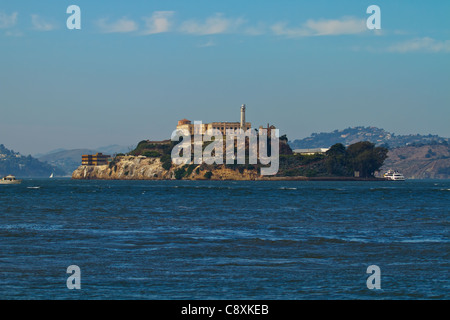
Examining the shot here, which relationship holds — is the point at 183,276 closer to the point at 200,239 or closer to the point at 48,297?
the point at 48,297

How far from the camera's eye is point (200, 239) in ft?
127

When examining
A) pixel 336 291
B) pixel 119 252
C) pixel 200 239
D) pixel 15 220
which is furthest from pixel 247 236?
pixel 15 220

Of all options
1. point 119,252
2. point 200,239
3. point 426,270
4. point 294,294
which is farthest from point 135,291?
point 200,239

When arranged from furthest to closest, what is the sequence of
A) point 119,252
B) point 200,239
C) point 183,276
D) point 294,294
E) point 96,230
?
point 96,230 → point 200,239 → point 119,252 → point 183,276 → point 294,294

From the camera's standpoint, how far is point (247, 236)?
133ft

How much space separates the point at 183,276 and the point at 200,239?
12.9 m

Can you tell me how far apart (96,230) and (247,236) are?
11008mm

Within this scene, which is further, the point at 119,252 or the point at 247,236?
the point at 247,236
